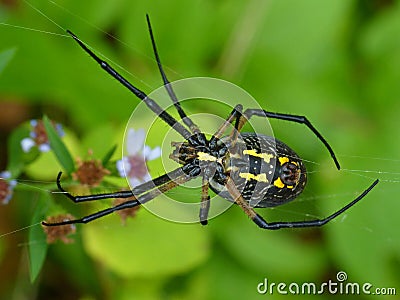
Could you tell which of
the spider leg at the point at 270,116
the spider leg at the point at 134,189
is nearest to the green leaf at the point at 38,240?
the spider leg at the point at 134,189

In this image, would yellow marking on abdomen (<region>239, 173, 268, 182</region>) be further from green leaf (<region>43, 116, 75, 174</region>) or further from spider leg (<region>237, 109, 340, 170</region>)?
green leaf (<region>43, 116, 75, 174</region>)

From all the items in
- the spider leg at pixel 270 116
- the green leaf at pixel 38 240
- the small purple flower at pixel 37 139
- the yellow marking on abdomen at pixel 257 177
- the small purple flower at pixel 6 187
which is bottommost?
the green leaf at pixel 38 240

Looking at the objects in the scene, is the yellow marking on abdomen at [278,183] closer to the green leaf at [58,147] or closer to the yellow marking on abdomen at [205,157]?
the yellow marking on abdomen at [205,157]

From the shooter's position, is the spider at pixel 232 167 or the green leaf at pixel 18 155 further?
the green leaf at pixel 18 155

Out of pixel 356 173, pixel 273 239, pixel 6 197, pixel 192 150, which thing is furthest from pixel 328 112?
pixel 6 197
